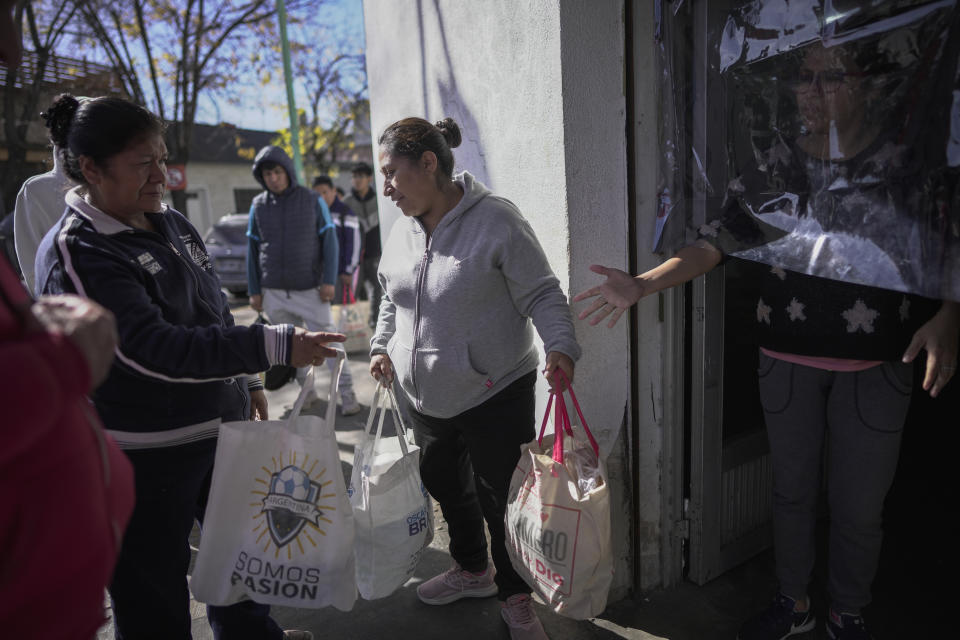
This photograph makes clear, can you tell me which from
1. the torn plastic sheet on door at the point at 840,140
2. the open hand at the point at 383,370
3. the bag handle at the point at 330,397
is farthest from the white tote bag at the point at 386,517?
the torn plastic sheet on door at the point at 840,140

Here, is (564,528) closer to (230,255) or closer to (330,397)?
(330,397)

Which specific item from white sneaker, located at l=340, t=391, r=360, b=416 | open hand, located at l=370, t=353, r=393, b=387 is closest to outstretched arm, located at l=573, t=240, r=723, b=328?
open hand, located at l=370, t=353, r=393, b=387

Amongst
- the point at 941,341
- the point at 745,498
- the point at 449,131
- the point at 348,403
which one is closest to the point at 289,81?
the point at 348,403

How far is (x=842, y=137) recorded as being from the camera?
1834 millimetres

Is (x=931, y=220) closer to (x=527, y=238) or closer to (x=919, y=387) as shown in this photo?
(x=527, y=238)

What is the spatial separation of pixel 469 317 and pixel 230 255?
1139cm

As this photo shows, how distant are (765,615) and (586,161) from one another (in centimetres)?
187

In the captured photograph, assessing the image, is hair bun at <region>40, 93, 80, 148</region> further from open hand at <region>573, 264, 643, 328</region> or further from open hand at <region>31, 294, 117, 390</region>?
open hand at <region>573, 264, 643, 328</region>

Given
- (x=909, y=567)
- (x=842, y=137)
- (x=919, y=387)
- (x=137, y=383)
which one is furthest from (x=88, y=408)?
(x=919, y=387)

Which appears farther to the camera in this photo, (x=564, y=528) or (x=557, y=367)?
(x=557, y=367)

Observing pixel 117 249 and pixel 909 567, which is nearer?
pixel 117 249

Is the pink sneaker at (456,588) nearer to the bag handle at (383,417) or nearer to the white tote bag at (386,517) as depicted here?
the white tote bag at (386,517)

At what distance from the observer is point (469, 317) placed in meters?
2.17

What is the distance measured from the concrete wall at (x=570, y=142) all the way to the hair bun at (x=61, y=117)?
1597 millimetres
